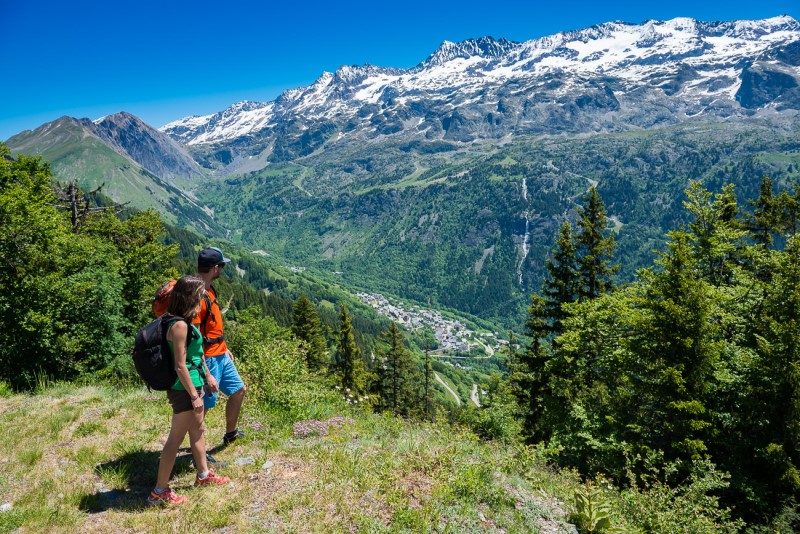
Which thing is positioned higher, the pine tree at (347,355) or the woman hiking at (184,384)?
the woman hiking at (184,384)

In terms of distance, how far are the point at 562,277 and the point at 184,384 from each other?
82.8 feet

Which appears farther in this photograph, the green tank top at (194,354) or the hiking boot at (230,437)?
the hiking boot at (230,437)

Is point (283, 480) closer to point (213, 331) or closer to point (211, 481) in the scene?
point (211, 481)

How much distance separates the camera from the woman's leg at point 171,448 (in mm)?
6320

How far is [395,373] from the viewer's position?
5244 centimetres

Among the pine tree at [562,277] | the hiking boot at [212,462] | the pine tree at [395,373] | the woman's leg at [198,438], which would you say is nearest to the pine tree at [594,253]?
the pine tree at [562,277]

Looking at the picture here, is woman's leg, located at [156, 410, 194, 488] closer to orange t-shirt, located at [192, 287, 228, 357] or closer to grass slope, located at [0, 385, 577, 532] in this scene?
grass slope, located at [0, 385, 577, 532]

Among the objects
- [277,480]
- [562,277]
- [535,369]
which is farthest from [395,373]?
[277,480]

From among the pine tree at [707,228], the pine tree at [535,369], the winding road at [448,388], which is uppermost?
the pine tree at [707,228]

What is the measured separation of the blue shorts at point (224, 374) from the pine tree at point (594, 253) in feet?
78.5

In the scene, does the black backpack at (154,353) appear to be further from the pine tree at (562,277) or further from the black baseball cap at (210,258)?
the pine tree at (562,277)

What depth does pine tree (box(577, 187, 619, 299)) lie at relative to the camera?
1075 inches

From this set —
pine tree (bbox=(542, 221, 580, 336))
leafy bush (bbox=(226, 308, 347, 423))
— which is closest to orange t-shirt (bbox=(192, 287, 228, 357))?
leafy bush (bbox=(226, 308, 347, 423))

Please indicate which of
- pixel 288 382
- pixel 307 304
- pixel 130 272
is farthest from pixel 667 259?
pixel 307 304
